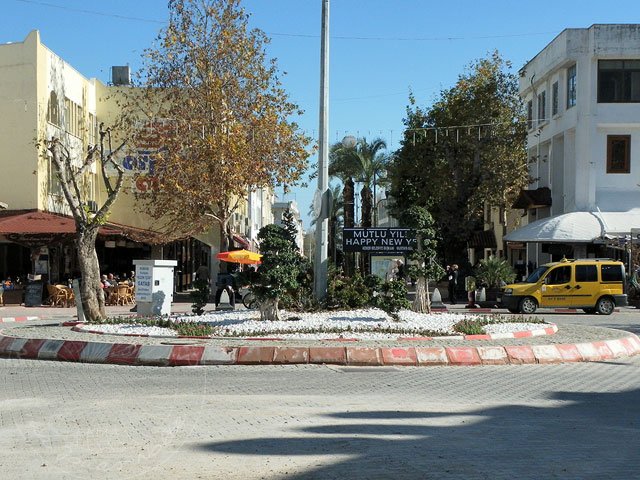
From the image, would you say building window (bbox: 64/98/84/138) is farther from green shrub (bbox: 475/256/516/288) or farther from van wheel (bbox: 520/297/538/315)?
van wheel (bbox: 520/297/538/315)

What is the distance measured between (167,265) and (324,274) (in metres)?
4.79

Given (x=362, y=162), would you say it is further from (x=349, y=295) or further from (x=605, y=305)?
(x=349, y=295)

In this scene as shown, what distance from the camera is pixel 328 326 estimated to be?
16891 mm

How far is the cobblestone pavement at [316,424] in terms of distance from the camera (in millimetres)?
6816

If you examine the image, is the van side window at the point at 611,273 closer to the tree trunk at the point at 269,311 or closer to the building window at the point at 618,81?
the building window at the point at 618,81

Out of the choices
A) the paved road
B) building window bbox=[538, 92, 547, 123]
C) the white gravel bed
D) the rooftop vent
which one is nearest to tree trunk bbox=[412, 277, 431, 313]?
the white gravel bed

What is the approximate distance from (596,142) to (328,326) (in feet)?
88.8

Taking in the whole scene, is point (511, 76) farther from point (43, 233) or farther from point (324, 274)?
point (324, 274)

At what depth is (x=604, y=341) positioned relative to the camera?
644 inches

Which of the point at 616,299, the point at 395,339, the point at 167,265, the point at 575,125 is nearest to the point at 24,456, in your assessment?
the point at 395,339

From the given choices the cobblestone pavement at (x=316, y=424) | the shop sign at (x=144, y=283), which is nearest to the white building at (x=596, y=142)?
the shop sign at (x=144, y=283)

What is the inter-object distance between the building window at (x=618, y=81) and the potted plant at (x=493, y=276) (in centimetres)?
1077

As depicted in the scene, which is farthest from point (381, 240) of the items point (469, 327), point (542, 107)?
point (542, 107)

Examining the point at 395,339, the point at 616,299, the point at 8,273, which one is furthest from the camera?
the point at 8,273
